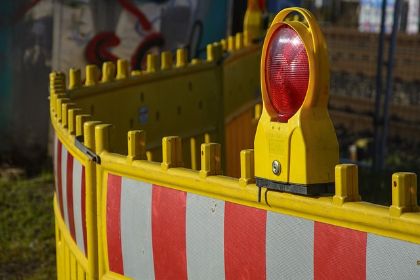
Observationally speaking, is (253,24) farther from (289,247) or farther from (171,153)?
(289,247)

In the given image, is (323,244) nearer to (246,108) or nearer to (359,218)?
(359,218)

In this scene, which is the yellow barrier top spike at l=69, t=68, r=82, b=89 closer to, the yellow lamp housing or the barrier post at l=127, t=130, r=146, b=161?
the barrier post at l=127, t=130, r=146, b=161

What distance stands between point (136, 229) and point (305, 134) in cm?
113

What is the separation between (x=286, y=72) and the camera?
3643mm

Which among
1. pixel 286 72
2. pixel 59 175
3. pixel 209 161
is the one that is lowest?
pixel 59 175

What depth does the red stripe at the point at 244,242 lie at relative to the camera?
149 inches

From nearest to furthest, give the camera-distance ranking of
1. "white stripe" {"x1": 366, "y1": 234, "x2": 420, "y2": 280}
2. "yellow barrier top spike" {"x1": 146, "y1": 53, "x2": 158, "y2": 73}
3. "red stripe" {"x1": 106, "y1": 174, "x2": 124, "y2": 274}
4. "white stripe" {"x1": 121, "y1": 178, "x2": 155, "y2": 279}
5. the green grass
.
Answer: "white stripe" {"x1": 366, "y1": 234, "x2": 420, "y2": 280}
"white stripe" {"x1": 121, "y1": 178, "x2": 155, "y2": 279}
"red stripe" {"x1": 106, "y1": 174, "x2": 124, "y2": 274}
"yellow barrier top spike" {"x1": 146, "y1": 53, "x2": 158, "y2": 73}
the green grass

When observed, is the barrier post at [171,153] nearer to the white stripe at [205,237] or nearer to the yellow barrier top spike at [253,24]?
the white stripe at [205,237]

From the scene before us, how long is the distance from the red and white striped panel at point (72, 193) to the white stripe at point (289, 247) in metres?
1.40

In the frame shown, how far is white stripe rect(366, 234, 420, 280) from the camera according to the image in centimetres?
323

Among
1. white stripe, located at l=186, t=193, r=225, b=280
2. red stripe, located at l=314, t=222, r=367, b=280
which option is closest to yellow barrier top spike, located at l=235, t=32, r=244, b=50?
white stripe, located at l=186, t=193, r=225, b=280

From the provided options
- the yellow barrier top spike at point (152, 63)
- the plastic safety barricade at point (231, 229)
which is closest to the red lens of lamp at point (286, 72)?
the plastic safety barricade at point (231, 229)

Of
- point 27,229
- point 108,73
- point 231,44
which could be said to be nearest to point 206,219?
point 108,73

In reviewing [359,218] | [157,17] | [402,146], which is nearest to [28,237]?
[157,17]
